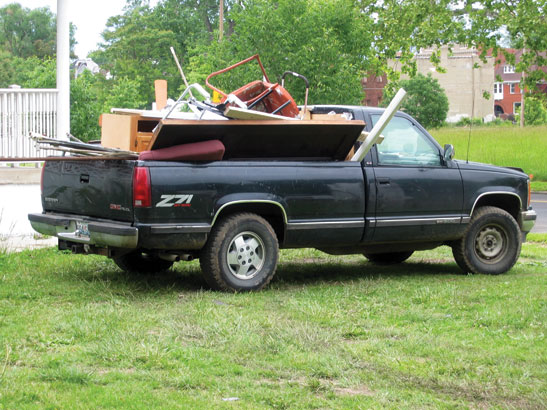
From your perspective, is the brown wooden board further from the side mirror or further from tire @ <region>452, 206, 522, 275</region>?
tire @ <region>452, 206, 522, 275</region>

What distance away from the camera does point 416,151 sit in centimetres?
996

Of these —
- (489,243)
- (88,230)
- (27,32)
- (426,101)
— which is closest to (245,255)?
(88,230)

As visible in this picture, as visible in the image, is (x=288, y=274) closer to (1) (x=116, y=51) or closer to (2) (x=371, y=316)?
(2) (x=371, y=316)

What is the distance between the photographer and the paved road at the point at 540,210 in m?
17.3

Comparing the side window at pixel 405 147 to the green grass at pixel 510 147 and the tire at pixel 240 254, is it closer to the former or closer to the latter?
the tire at pixel 240 254

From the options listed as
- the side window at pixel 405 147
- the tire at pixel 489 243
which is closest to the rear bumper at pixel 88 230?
the side window at pixel 405 147

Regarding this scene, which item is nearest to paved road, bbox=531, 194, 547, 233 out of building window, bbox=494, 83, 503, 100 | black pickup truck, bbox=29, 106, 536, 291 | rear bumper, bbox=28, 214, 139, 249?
black pickup truck, bbox=29, 106, 536, 291

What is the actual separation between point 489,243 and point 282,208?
3.02 metres

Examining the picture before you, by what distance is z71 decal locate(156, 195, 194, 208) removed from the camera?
804 cm

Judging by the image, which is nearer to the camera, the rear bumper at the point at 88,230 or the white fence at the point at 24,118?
the rear bumper at the point at 88,230

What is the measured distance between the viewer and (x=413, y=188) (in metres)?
9.69

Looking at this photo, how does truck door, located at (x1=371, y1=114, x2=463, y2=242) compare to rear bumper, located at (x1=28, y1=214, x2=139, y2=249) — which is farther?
truck door, located at (x1=371, y1=114, x2=463, y2=242)

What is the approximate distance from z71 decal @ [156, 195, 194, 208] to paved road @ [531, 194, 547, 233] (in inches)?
406

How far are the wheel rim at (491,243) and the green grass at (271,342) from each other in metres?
0.60
